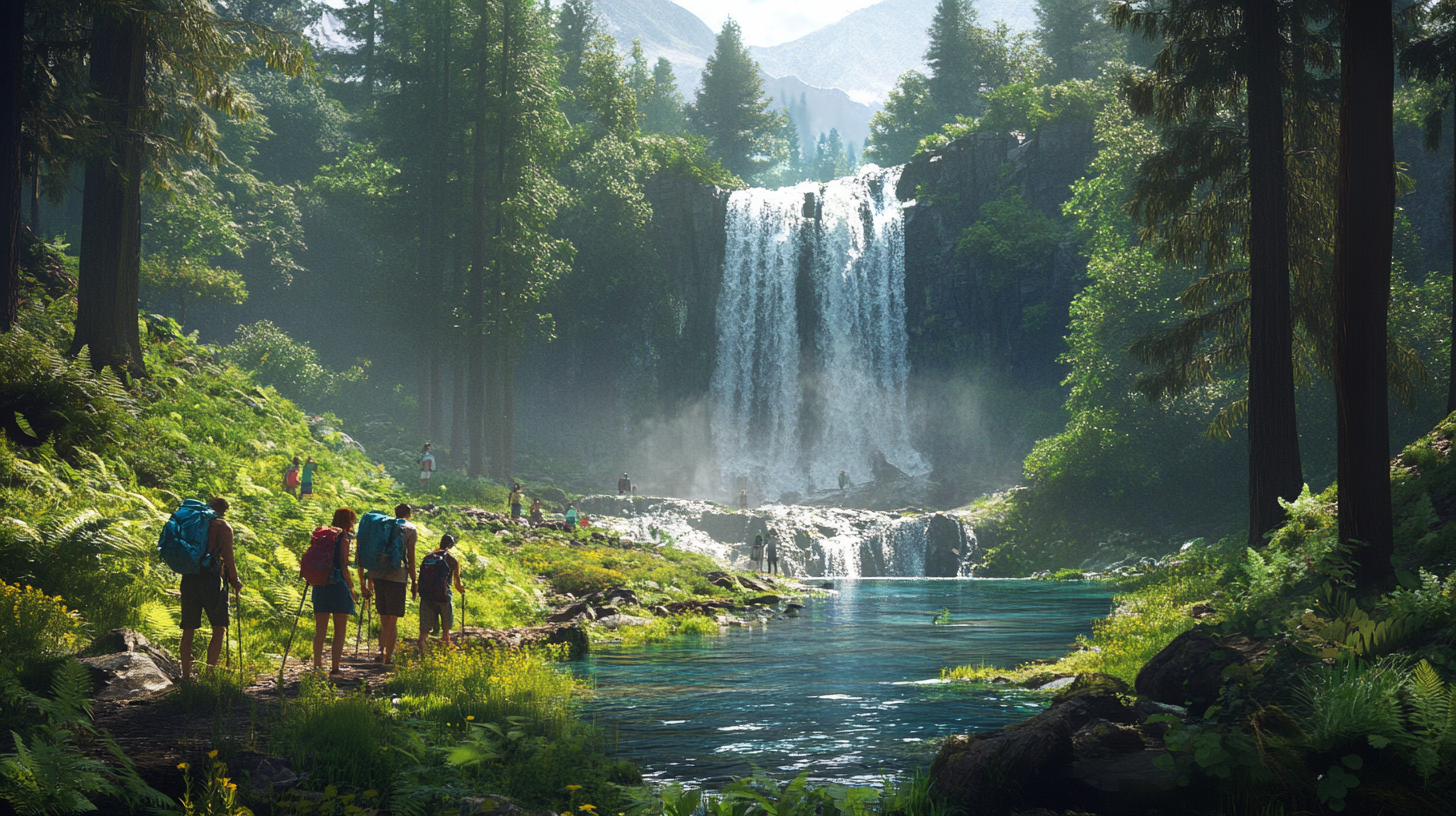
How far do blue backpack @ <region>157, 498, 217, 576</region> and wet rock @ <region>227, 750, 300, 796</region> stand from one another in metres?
4.03

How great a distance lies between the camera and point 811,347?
56.3 meters

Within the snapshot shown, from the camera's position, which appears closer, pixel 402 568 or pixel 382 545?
pixel 382 545

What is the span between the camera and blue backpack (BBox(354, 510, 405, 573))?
12.2 m

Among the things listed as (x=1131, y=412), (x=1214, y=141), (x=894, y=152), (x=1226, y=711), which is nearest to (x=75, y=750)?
(x=1226, y=711)

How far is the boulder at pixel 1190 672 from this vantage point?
9.16 m

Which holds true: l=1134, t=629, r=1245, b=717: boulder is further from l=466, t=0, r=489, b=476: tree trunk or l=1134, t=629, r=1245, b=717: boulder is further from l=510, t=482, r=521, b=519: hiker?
l=466, t=0, r=489, b=476: tree trunk

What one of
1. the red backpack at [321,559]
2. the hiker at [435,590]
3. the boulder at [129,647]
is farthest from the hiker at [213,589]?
the hiker at [435,590]

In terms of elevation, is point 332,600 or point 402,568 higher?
point 402,568

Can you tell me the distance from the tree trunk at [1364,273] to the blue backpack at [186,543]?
11990mm

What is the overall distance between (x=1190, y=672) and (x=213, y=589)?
406 inches

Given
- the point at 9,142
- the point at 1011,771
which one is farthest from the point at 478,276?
the point at 1011,771

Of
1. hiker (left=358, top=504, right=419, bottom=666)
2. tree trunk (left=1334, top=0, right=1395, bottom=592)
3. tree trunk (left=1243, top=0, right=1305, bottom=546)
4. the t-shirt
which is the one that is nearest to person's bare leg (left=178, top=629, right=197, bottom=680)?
hiker (left=358, top=504, right=419, bottom=666)

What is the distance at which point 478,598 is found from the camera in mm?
18641

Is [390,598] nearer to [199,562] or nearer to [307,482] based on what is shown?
[199,562]
